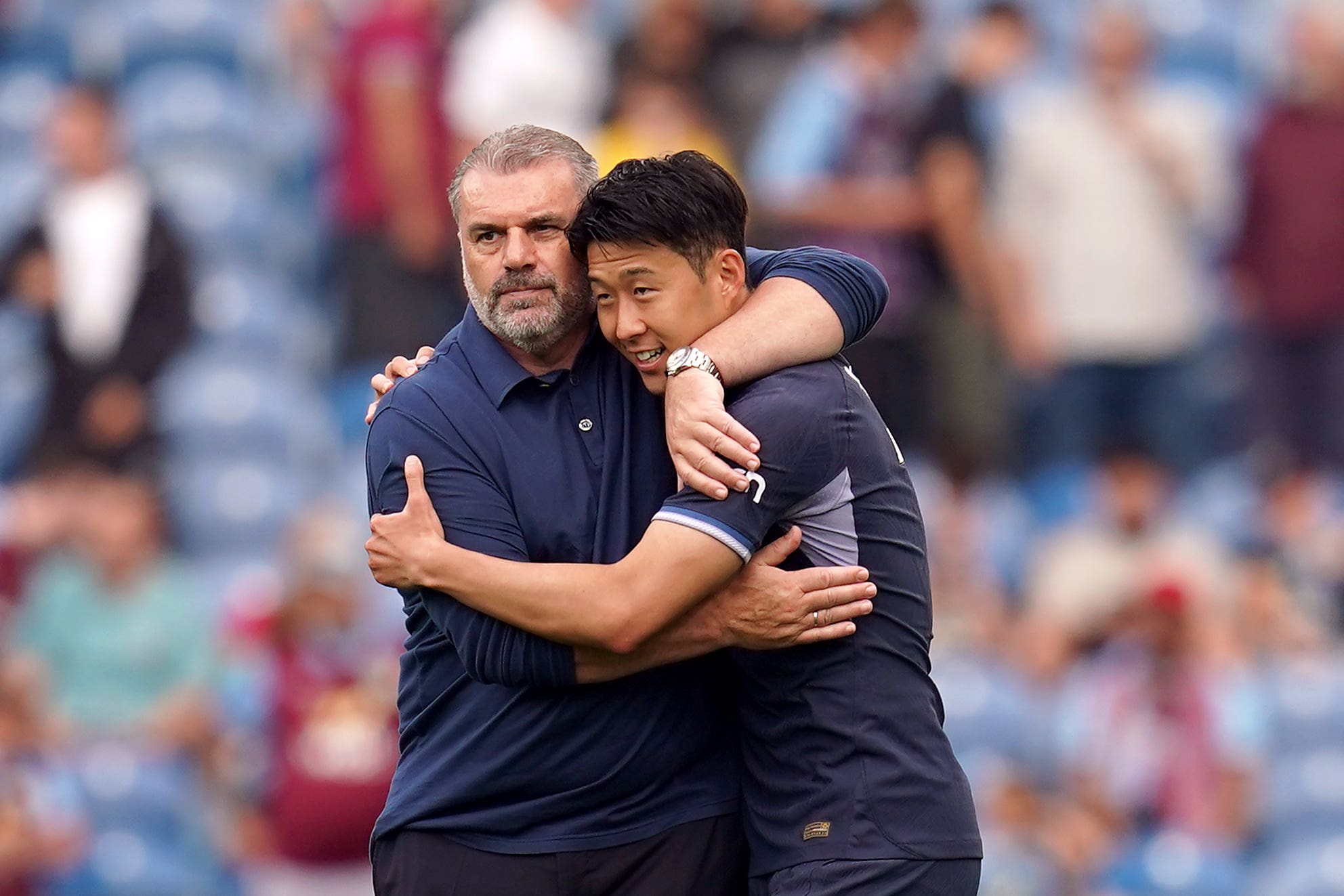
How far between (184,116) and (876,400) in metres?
4.09

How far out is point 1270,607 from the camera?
8.65 metres

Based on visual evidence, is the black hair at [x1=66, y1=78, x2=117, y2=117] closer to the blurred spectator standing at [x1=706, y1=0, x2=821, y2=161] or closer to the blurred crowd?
the blurred crowd

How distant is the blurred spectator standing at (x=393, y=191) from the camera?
9250 millimetres

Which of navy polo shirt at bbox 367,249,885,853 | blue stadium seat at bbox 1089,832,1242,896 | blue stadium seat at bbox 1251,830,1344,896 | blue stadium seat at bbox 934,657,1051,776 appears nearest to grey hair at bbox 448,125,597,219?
navy polo shirt at bbox 367,249,885,853

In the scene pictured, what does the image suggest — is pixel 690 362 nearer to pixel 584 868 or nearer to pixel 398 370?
pixel 398 370

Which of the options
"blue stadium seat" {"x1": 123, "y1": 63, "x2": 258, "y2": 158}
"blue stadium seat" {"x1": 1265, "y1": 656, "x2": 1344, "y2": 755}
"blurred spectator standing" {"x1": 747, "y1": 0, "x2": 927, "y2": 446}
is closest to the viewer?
"blue stadium seat" {"x1": 1265, "y1": 656, "x2": 1344, "y2": 755}

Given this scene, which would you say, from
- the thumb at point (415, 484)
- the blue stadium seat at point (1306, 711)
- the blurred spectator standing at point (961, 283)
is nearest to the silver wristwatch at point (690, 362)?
the thumb at point (415, 484)

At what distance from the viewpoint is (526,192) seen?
13.5 ft

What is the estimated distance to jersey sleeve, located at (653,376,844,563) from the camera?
12.7 feet

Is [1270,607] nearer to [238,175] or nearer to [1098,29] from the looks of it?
[1098,29]

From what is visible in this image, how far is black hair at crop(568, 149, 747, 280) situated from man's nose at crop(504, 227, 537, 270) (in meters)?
0.08

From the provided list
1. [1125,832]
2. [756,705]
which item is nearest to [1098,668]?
[1125,832]

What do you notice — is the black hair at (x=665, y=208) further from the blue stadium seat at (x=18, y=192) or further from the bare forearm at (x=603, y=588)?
the blue stadium seat at (x=18, y=192)

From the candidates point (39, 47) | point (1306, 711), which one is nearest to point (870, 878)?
point (1306, 711)
